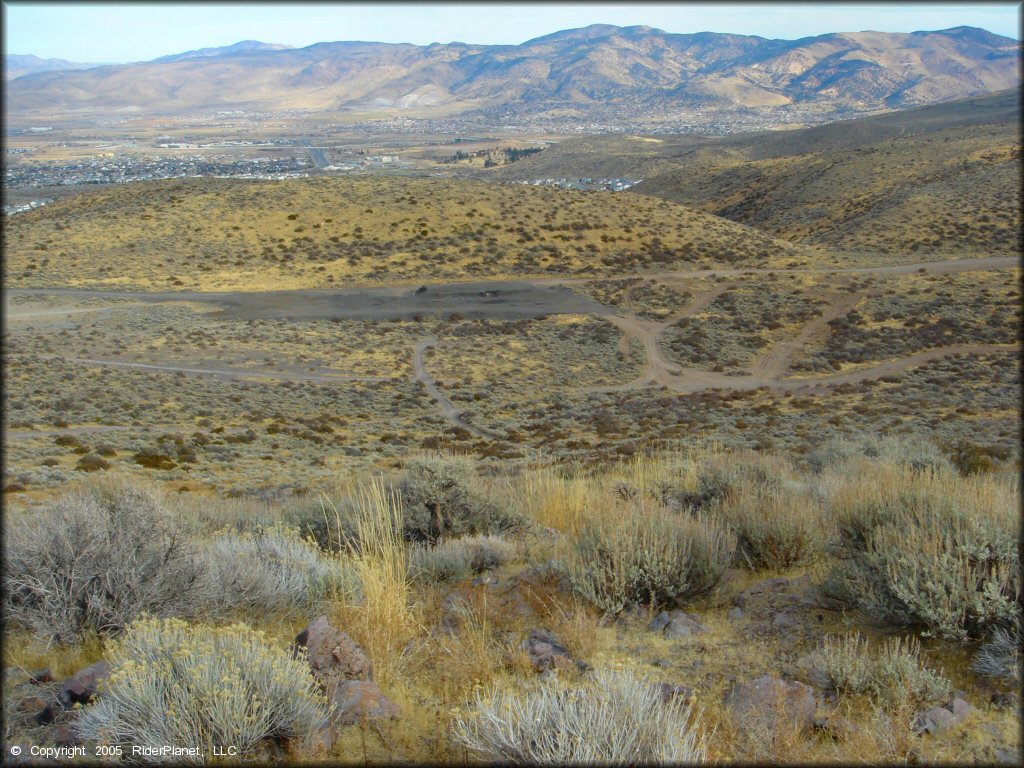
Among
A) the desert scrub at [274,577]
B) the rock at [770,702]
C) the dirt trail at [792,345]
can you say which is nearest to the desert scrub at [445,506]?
the desert scrub at [274,577]

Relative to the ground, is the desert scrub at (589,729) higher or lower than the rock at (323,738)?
higher

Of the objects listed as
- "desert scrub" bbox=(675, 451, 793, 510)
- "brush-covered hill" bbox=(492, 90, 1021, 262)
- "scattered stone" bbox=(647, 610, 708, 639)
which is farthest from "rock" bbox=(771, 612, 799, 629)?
"brush-covered hill" bbox=(492, 90, 1021, 262)

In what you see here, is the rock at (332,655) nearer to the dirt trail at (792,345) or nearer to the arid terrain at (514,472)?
the arid terrain at (514,472)

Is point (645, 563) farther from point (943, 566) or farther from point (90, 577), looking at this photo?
point (90, 577)

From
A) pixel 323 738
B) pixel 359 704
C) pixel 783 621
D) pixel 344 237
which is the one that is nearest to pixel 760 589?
pixel 783 621

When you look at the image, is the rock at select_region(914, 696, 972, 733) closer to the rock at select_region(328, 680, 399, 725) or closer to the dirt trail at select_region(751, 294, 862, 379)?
the rock at select_region(328, 680, 399, 725)

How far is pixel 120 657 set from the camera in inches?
132

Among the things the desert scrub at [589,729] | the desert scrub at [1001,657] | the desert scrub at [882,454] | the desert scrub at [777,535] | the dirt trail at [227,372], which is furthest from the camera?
the dirt trail at [227,372]

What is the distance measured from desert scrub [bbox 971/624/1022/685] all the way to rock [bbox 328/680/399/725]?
9.76 feet

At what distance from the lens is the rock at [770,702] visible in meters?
3.07

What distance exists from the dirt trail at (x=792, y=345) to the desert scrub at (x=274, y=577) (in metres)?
29.4

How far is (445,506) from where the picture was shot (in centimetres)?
700

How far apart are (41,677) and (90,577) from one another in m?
0.64

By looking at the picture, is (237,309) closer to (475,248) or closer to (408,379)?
(408,379)
